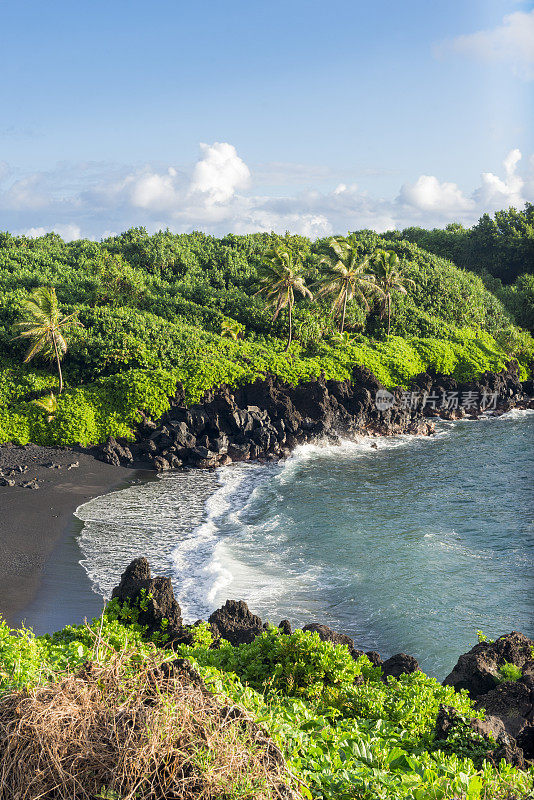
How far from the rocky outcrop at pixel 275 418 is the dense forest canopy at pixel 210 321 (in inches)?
46.7

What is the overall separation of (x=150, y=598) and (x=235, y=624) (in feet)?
8.56

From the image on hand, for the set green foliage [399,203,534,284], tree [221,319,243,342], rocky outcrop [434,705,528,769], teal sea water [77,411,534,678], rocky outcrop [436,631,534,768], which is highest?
green foliage [399,203,534,284]

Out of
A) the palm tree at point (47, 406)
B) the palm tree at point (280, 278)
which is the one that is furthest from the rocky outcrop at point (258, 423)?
the palm tree at point (280, 278)

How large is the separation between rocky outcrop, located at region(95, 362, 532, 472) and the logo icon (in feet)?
0.32

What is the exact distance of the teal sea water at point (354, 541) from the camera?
21547 millimetres

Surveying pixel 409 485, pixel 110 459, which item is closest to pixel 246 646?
pixel 409 485

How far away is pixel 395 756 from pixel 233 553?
18496 mm

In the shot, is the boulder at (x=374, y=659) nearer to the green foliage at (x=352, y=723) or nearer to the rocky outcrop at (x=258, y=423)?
the green foliage at (x=352, y=723)

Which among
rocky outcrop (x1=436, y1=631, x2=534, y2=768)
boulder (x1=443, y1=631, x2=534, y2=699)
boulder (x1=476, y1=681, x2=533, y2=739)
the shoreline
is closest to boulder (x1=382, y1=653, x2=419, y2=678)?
boulder (x1=443, y1=631, x2=534, y2=699)

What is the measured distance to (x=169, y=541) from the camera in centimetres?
2823

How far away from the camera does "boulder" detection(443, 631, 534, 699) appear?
14.2 m

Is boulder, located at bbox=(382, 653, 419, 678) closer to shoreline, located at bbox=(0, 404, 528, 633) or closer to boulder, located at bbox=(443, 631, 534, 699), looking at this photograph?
boulder, located at bbox=(443, 631, 534, 699)

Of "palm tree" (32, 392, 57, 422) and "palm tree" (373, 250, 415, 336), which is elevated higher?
"palm tree" (373, 250, 415, 336)

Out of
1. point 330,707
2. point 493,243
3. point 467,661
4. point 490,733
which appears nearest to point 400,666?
point 467,661
